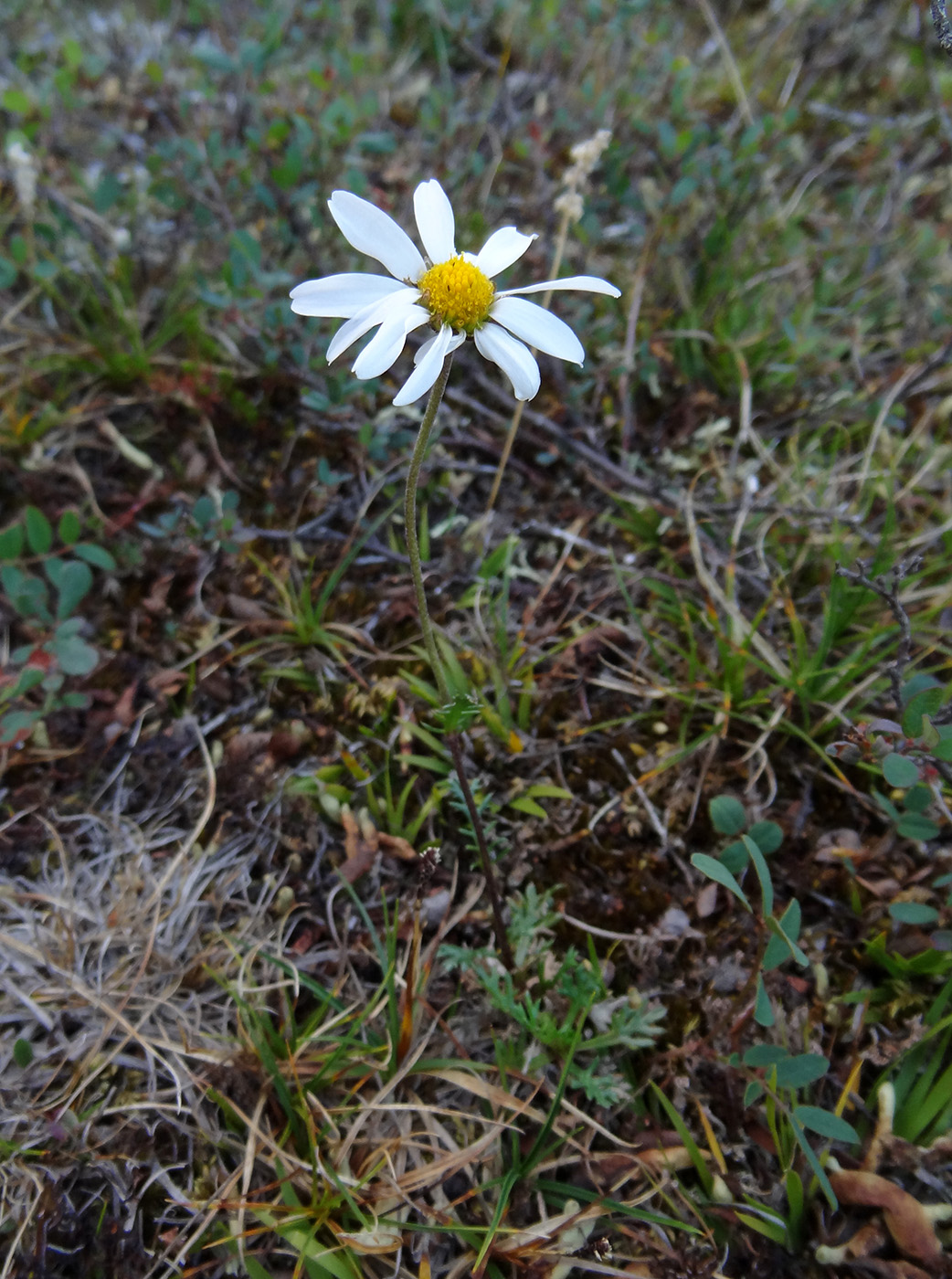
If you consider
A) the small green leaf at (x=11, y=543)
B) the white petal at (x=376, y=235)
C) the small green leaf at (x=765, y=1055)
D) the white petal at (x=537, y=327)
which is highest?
the white petal at (x=376, y=235)

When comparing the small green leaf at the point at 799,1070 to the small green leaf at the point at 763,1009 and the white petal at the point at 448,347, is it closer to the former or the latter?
the small green leaf at the point at 763,1009

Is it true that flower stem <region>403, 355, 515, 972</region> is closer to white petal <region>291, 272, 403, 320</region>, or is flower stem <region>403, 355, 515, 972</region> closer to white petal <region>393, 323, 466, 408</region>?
white petal <region>393, 323, 466, 408</region>

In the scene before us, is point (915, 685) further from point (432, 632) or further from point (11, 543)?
point (11, 543)

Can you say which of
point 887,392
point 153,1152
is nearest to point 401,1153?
point 153,1152

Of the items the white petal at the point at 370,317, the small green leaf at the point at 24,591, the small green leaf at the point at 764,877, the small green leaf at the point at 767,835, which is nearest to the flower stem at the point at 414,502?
the white petal at the point at 370,317

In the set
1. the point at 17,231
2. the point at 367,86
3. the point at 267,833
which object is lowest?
the point at 267,833

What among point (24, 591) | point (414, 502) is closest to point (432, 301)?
point (414, 502)

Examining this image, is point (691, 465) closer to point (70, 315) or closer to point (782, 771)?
point (782, 771)
